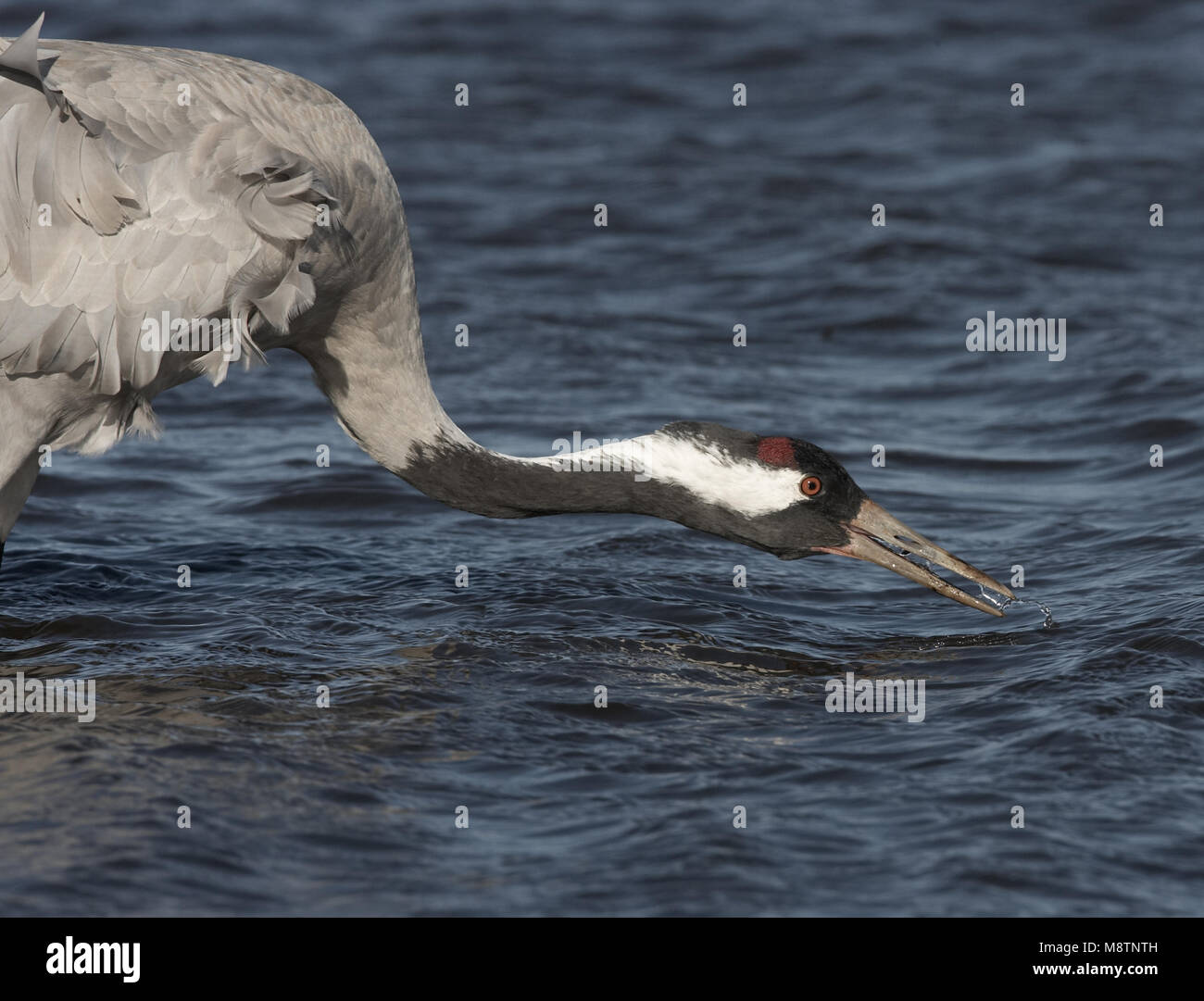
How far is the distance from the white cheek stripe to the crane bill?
0.25 meters

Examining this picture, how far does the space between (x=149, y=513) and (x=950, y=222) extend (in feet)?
21.0

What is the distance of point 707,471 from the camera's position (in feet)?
18.5

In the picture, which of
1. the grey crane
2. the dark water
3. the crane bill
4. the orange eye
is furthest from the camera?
the crane bill

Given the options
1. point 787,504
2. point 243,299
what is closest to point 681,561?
point 787,504

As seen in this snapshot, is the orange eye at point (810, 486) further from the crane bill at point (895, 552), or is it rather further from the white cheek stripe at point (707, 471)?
the crane bill at point (895, 552)

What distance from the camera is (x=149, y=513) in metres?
7.43

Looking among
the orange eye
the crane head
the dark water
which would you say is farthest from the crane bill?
the dark water

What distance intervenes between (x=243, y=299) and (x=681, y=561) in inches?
89.4

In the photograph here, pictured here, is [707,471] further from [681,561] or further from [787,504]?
[681,561]

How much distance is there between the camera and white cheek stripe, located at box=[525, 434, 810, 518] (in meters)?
5.62

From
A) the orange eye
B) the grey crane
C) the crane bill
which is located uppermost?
the grey crane

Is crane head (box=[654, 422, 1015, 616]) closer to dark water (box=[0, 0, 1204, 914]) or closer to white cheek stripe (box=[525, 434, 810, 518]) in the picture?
white cheek stripe (box=[525, 434, 810, 518])
